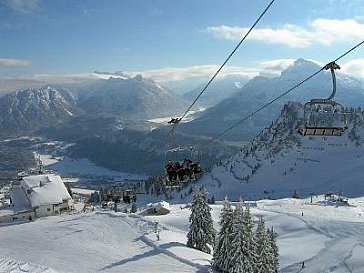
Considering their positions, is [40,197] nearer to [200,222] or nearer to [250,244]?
[200,222]

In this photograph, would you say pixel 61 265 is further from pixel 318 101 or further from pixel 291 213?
pixel 291 213

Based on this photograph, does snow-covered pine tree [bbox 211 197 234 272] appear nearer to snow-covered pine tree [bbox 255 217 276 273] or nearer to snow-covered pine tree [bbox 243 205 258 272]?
snow-covered pine tree [bbox 243 205 258 272]

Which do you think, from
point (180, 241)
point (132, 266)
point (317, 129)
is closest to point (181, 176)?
point (317, 129)

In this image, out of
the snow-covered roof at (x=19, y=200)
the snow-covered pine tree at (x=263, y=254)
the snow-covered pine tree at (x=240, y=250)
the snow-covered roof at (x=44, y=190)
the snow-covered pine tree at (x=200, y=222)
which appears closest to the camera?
the snow-covered pine tree at (x=240, y=250)

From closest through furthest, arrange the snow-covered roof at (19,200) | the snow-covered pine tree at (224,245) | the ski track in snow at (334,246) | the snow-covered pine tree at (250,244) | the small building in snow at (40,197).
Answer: the snow-covered pine tree at (250,244) < the snow-covered pine tree at (224,245) < the ski track in snow at (334,246) < the small building in snow at (40,197) < the snow-covered roof at (19,200)

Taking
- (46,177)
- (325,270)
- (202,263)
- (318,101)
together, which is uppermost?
(318,101)

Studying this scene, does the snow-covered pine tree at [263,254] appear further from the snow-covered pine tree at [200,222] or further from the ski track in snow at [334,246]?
the ski track in snow at [334,246]

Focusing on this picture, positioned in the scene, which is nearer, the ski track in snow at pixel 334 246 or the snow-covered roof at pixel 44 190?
the ski track in snow at pixel 334 246

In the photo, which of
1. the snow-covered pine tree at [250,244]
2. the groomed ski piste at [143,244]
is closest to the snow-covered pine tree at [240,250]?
the snow-covered pine tree at [250,244]
